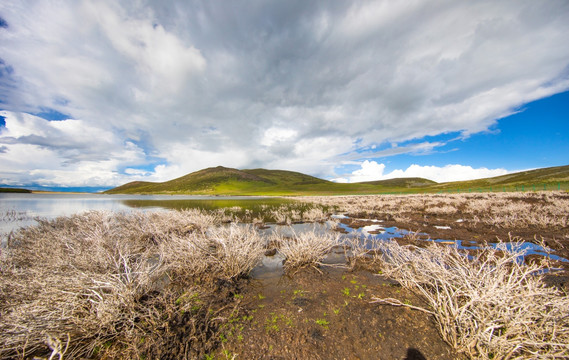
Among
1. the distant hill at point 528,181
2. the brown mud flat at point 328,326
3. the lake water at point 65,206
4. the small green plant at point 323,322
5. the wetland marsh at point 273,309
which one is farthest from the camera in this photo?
the distant hill at point 528,181

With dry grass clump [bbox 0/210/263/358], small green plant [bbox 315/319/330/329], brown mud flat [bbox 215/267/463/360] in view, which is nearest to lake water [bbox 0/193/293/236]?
dry grass clump [bbox 0/210/263/358]

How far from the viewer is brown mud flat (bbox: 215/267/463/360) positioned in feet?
12.8

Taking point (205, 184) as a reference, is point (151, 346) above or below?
below

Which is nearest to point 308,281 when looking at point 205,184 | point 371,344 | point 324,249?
point 324,249

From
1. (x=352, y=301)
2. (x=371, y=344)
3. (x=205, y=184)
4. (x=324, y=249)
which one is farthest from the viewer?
(x=205, y=184)

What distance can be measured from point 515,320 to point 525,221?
16.5 m

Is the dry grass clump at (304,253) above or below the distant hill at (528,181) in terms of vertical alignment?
below

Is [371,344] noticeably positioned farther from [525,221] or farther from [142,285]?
[525,221]

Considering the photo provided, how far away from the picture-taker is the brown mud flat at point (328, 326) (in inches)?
154

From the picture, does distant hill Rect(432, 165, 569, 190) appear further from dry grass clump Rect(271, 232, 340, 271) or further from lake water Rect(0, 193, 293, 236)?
dry grass clump Rect(271, 232, 340, 271)

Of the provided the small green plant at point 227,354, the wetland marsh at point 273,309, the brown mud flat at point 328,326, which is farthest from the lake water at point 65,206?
the small green plant at point 227,354

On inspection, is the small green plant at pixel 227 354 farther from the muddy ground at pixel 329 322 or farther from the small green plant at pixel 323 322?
the small green plant at pixel 323 322

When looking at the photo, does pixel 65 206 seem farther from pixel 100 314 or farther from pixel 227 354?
pixel 227 354

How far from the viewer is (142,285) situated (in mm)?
4969
